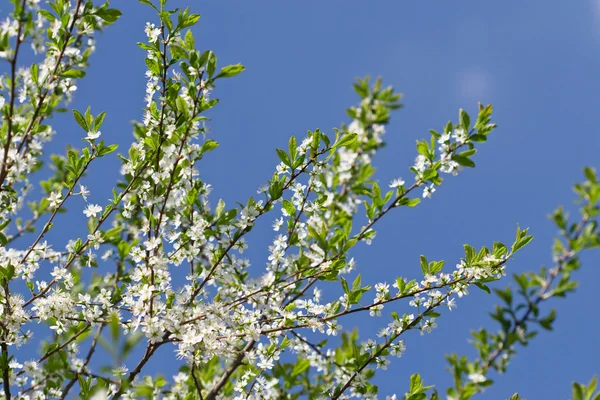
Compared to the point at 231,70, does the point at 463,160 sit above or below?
below

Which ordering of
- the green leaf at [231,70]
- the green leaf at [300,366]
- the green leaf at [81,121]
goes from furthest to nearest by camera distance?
the green leaf at [300,366] → the green leaf at [81,121] → the green leaf at [231,70]

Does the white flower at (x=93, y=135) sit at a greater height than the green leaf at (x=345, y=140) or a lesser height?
greater

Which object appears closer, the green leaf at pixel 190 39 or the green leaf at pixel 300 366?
the green leaf at pixel 190 39

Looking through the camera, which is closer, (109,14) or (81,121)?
(109,14)

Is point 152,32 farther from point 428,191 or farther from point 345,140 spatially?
point 428,191

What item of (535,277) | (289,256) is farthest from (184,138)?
(535,277)

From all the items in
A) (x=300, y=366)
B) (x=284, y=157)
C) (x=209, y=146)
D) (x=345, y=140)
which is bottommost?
(x=300, y=366)

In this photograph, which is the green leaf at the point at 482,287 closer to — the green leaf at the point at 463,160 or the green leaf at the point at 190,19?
the green leaf at the point at 463,160

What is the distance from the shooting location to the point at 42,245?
4008mm

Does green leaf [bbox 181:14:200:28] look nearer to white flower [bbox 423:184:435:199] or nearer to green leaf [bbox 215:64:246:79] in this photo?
green leaf [bbox 215:64:246:79]

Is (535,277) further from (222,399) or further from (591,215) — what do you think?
(222,399)

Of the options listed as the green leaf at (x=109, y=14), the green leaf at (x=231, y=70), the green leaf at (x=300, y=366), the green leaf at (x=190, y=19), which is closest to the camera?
the green leaf at (x=109, y=14)

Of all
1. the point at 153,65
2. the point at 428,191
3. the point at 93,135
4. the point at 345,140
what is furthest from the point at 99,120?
the point at 428,191

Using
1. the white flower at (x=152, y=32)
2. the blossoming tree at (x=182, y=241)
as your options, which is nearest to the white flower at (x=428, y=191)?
the blossoming tree at (x=182, y=241)
